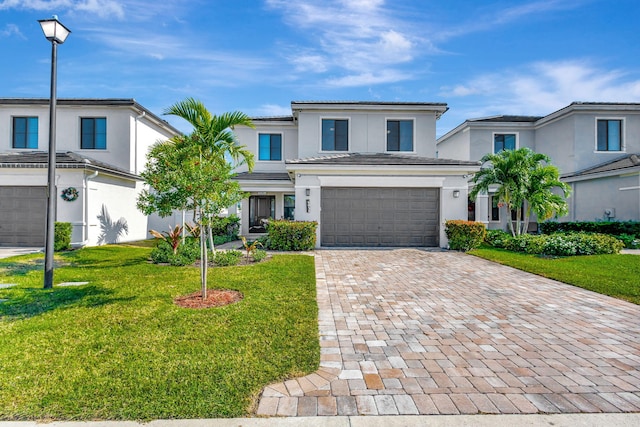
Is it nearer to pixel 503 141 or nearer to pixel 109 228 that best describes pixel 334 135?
pixel 109 228

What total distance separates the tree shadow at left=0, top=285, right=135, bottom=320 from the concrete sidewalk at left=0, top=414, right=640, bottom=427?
134 inches

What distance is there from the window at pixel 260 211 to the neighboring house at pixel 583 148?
1278cm

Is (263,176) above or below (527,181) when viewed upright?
above

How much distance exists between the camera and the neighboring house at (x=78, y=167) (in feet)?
41.6

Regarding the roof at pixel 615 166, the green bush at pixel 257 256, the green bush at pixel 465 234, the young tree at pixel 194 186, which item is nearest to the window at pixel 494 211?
the roof at pixel 615 166

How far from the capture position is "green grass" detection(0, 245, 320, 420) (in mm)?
2771

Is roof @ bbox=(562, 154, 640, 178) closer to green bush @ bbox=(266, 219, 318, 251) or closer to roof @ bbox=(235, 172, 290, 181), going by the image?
green bush @ bbox=(266, 219, 318, 251)

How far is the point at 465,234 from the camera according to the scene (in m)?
12.4

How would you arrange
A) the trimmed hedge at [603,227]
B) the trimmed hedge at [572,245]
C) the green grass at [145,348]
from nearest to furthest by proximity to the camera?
the green grass at [145,348], the trimmed hedge at [572,245], the trimmed hedge at [603,227]

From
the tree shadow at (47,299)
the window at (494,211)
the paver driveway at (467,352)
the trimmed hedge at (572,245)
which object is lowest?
the paver driveway at (467,352)

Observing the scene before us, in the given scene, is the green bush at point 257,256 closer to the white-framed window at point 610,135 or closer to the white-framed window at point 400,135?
the white-framed window at point 400,135

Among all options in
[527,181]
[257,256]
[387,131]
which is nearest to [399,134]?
[387,131]

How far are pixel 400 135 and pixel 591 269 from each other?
9625 mm

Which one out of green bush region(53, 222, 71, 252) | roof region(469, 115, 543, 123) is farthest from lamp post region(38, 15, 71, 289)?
roof region(469, 115, 543, 123)
